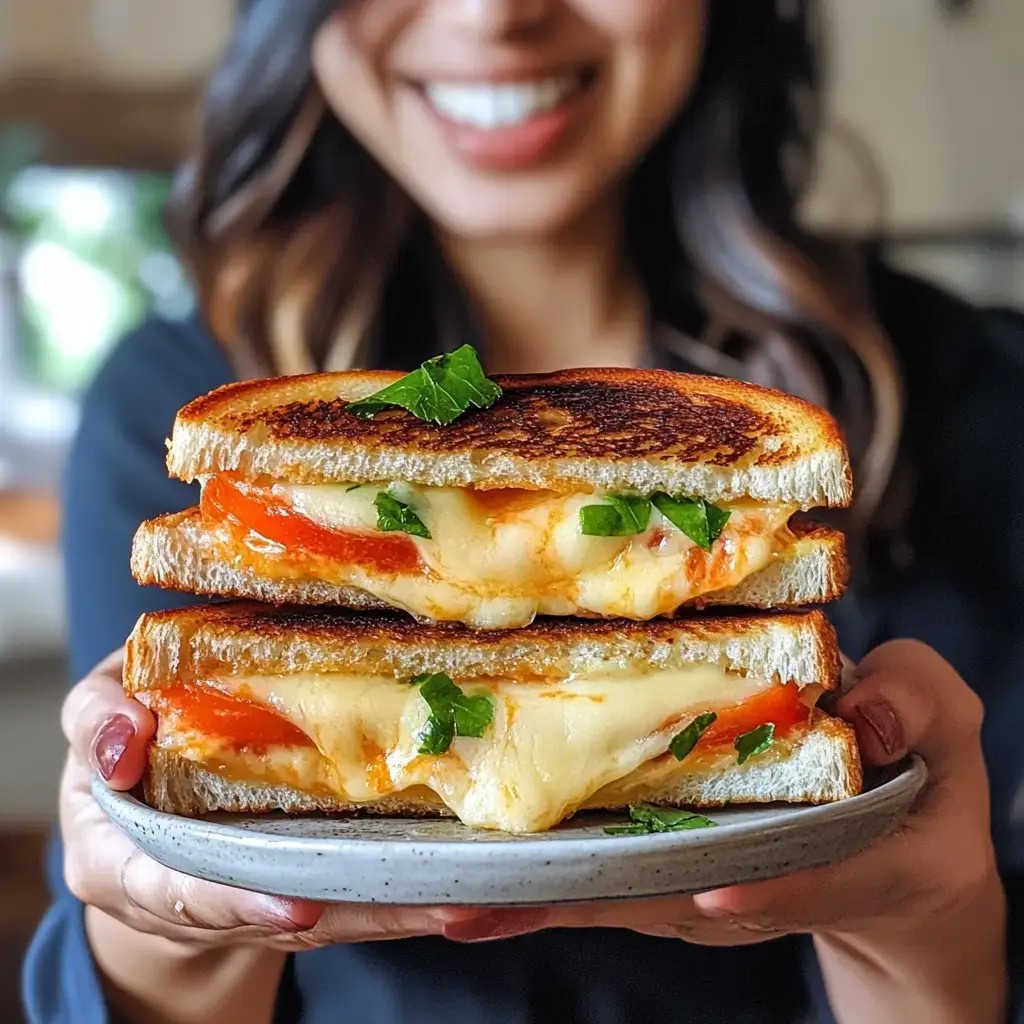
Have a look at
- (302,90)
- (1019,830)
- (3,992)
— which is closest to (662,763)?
(1019,830)

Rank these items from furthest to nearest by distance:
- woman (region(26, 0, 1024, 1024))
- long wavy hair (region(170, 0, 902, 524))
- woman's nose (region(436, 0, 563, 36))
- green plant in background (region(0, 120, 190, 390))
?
green plant in background (region(0, 120, 190, 390))
long wavy hair (region(170, 0, 902, 524))
woman's nose (region(436, 0, 563, 36))
woman (region(26, 0, 1024, 1024))

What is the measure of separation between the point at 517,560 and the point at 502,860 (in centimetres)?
26

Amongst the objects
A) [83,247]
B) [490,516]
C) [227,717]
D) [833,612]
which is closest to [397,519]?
[490,516]

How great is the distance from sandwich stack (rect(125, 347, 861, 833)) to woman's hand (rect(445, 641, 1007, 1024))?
82 mm

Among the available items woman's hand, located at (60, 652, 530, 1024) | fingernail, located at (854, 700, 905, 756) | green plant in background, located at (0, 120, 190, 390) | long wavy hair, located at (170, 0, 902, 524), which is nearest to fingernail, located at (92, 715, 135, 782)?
woman's hand, located at (60, 652, 530, 1024)

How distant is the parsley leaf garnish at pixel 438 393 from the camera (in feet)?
2.84

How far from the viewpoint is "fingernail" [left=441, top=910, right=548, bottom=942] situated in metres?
0.79

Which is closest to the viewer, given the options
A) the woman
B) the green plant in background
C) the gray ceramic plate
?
the gray ceramic plate

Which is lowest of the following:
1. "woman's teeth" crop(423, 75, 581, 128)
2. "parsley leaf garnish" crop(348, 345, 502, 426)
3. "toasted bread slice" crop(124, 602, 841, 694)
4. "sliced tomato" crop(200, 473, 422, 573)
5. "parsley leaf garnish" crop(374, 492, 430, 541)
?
"toasted bread slice" crop(124, 602, 841, 694)

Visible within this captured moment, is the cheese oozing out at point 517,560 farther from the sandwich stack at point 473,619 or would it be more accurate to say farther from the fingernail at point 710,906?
the fingernail at point 710,906

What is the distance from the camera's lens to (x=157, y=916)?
0.95 m

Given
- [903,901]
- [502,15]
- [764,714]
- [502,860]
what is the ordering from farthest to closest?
[502,15], [903,901], [764,714], [502,860]

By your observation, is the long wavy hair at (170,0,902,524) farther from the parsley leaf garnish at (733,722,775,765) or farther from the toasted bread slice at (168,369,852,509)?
the parsley leaf garnish at (733,722,775,765)

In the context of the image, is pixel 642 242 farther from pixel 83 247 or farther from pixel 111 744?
pixel 83 247
